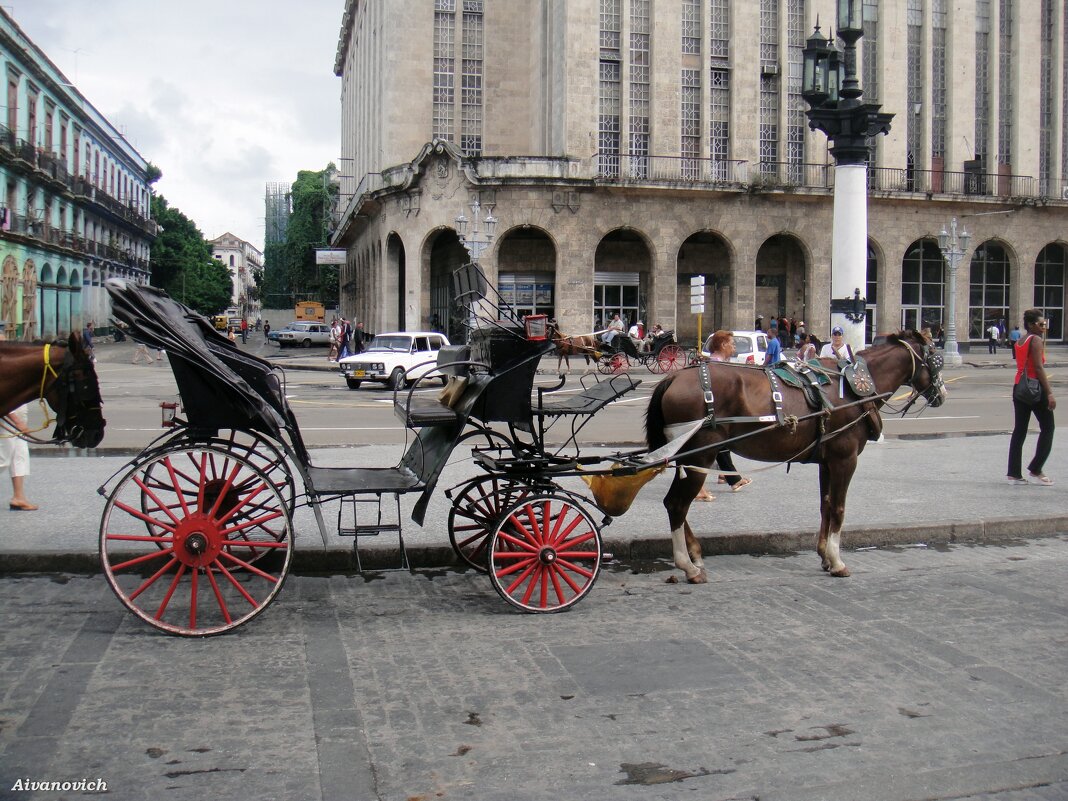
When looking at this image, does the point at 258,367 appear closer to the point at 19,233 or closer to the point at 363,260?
the point at 19,233

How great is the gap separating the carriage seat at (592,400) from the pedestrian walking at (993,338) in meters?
40.8

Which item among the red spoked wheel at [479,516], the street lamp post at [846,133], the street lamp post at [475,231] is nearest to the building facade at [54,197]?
the street lamp post at [475,231]

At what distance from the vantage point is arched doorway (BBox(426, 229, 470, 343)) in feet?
143

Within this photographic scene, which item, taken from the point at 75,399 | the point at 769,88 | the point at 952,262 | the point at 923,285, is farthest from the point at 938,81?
the point at 75,399

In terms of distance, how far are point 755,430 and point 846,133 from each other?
9.60 metres

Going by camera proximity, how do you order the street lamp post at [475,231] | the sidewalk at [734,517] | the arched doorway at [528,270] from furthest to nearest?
the arched doorway at [528,270], the street lamp post at [475,231], the sidewalk at [734,517]

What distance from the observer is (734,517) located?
29.9ft

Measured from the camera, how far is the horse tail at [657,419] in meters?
7.33

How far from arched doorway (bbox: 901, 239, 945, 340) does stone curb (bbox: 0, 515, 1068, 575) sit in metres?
38.8

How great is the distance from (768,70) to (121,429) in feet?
112

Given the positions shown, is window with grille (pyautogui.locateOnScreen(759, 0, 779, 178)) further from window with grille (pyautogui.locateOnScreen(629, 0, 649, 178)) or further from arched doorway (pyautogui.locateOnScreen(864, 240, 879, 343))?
arched doorway (pyautogui.locateOnScreen(864, 240, 879, 343))

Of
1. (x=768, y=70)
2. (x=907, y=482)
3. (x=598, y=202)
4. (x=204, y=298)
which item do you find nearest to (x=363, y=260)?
(x=598, y=202)

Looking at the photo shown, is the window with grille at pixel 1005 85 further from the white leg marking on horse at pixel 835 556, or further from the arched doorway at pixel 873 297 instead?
the white leg marking on horse at pixel 835 556

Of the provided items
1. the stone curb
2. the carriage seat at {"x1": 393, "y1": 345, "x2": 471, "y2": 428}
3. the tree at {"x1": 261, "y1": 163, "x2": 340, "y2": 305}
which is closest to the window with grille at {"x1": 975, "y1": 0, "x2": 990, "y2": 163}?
the stone curb
